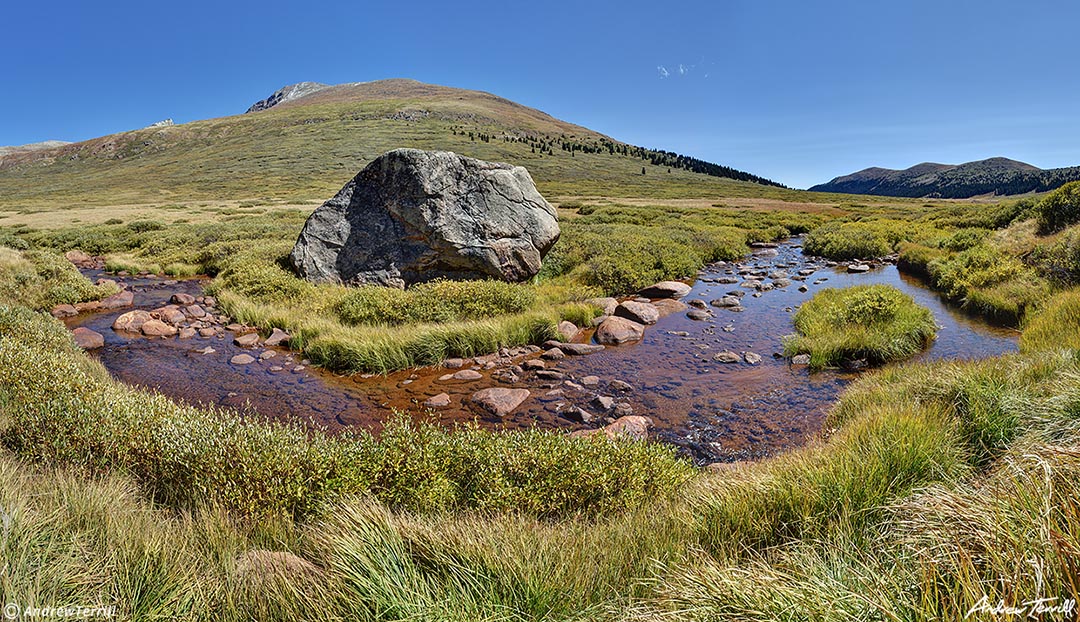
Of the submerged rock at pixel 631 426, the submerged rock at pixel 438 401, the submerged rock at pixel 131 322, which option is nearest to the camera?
the submerged rock at pixel 631 426

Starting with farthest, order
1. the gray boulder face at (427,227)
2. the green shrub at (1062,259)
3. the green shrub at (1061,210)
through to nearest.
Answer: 1. the green shrub at (1061,210)
2. the gray boulder face at (427,227)
3. the green shrub at (1062,259)

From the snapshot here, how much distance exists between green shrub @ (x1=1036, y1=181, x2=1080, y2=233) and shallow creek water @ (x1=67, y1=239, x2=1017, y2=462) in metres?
8.89

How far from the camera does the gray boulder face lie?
15.7 metres

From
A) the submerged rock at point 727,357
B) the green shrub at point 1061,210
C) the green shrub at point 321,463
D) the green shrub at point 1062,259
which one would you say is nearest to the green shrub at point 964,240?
the green shrub at point 1061,210

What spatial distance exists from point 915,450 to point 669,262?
15951 millimetres

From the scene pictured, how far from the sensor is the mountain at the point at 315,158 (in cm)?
8656

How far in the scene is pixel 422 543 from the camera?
11.0ft

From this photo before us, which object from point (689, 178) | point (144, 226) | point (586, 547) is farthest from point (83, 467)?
point (689, 178)

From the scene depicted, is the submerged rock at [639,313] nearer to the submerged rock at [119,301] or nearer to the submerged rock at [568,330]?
the submerged rock at [568,330]

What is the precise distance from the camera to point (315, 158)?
342 feet

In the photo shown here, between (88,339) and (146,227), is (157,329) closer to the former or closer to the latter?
(88,339)

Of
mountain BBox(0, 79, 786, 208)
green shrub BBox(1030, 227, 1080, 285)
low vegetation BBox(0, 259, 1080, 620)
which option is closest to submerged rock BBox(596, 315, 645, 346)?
low vegetation BBox(0, 259, 1080, 620)

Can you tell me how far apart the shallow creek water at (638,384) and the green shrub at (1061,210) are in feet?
29.2

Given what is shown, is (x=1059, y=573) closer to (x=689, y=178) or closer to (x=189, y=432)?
(x=189, y=432)
